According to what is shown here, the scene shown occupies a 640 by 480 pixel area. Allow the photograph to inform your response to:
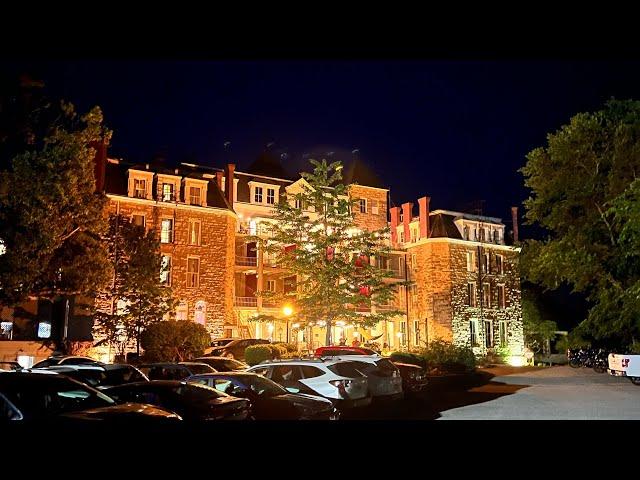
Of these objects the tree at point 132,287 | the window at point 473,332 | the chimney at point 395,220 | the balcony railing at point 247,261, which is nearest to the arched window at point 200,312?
the tree at point 132,287

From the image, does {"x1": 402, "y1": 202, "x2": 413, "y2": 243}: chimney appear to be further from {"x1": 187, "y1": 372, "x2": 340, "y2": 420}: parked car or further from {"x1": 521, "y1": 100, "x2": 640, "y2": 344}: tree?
{"x1": 187, "y1": 372, "x2": 340, "y2": 420}: parked car

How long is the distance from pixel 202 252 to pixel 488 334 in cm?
2270

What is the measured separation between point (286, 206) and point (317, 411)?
2040 centimetres

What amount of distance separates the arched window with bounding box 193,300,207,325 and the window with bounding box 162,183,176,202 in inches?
240

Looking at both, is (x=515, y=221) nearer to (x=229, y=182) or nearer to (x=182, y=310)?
(x=229, y=182)

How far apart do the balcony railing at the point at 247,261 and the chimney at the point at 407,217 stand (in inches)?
526

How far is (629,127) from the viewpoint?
2339 centimetres

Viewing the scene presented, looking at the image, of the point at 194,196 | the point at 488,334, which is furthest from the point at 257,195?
the point at 488,334

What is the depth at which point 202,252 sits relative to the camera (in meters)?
37.7

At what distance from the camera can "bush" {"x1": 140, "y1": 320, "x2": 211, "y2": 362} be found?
2834cm

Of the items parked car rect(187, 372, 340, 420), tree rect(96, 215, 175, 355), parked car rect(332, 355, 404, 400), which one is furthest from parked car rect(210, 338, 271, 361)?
parked car rect(187, 372, 340, 420)

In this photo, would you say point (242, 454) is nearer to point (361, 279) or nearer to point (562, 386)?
point (562, 386)

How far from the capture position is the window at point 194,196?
125 feet

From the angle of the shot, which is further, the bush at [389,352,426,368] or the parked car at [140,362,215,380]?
the bush at [389,352,426,368]
